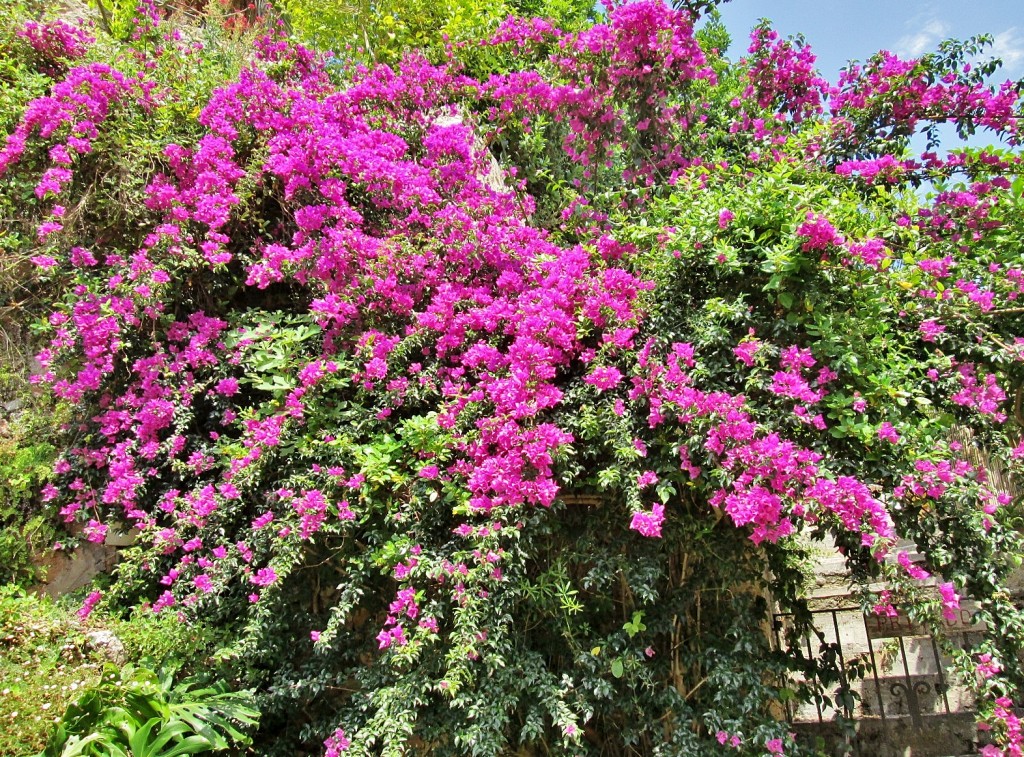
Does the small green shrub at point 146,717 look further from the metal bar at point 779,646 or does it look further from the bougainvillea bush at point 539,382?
the metal bar at point 779,646

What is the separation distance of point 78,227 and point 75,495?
1.49m

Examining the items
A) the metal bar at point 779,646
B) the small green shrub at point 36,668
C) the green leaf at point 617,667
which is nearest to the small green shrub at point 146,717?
the small green shrub at point 36,668

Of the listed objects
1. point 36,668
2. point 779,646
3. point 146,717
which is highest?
point 779,646

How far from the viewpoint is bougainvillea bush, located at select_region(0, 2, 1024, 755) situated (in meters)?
2.65

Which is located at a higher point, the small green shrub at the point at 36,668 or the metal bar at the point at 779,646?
the metal bar at the point at 779,646

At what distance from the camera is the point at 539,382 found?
9.71ft

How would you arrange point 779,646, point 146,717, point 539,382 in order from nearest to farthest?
point 146,717, point 539,382, point 779,646

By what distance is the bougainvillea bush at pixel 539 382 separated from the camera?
8.70 feet

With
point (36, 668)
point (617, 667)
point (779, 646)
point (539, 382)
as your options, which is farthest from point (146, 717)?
point (779, 646)

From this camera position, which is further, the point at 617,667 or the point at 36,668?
the point at 36,668

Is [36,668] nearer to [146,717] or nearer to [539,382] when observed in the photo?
[146,717]

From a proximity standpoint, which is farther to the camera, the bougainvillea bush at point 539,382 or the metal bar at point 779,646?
the metal bar at point 779,646

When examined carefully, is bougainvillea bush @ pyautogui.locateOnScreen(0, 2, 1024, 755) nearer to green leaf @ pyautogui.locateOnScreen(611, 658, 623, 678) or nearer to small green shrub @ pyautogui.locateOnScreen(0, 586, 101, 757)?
green leaf @ pyautogui.locateOnScreen(611, 658, 623, 678)

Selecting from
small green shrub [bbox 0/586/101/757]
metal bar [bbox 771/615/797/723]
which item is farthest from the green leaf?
small green shrub [bbox 0/586/101/757]
